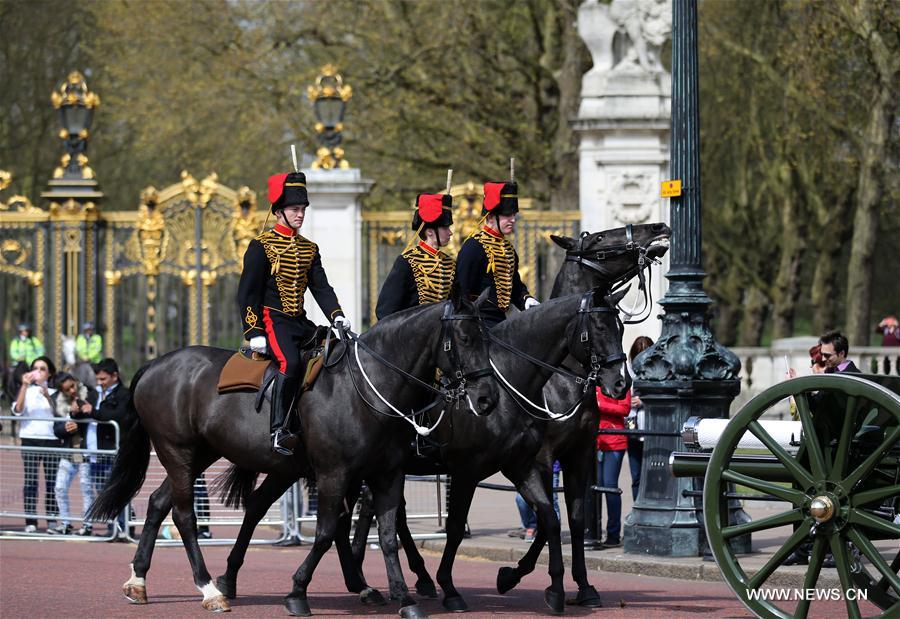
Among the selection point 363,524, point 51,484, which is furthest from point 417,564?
point 51,484

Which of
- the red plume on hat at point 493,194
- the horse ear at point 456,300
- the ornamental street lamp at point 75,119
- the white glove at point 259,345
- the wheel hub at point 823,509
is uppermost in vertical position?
the ornamental street lamp at point 75,119

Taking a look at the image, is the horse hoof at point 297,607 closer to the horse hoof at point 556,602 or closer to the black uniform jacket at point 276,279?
the horse hoof at point 556,602

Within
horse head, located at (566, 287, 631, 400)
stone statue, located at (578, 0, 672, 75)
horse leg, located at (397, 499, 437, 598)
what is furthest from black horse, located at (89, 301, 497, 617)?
stone statue, located at (578, 0, 672, 75)

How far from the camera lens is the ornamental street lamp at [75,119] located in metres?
22.1

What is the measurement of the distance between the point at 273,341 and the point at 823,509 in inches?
146

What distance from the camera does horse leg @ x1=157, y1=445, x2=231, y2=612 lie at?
1067cm

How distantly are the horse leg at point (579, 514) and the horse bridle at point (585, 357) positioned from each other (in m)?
0.56

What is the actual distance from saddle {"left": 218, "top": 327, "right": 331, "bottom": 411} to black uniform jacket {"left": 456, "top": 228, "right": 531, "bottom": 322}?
1361mm

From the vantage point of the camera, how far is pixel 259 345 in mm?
10633

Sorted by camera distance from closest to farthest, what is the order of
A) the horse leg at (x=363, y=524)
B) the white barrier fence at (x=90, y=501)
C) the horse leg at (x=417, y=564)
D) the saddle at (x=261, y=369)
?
the saddle at (x=261, y=369), the horse leg at (x=417, y=564), the horse leg at (x=363, y=524), the white barrier fence at (x=90, y=501)

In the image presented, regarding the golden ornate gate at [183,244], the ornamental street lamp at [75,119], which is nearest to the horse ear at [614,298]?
the golden ornate gate at [183,244]

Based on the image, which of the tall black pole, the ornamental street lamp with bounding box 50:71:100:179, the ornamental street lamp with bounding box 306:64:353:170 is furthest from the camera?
the ornamental street lamp with bounding box 50:71:100:179

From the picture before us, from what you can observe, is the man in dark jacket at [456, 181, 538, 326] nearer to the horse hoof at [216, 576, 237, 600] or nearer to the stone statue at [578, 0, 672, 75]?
the horse hoof at [216, 576, 237, 600]

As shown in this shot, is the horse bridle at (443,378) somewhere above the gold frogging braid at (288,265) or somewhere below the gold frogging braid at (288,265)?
below
